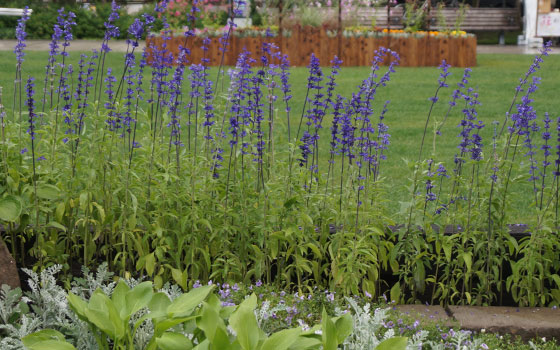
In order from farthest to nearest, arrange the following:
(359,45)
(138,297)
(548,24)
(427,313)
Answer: (548,24), (359,45), (427,313), (138,297)

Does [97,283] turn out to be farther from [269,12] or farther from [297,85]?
[269,12]

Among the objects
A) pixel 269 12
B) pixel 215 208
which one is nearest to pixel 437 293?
pixel 215 208

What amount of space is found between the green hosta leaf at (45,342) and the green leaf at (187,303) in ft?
1.14

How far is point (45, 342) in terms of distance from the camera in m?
2.55

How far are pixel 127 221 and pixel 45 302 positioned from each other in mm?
893

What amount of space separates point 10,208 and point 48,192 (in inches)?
14.9

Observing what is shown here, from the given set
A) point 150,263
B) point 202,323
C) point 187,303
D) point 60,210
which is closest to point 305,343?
Answer: point 202,323

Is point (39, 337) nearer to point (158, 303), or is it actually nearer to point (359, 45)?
point (158, 303)

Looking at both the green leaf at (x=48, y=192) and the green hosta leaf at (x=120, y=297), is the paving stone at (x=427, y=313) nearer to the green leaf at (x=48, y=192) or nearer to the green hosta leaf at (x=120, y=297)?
the green hosta leaf at (x=120, y=297)

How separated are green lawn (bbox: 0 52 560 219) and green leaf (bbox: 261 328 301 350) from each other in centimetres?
399

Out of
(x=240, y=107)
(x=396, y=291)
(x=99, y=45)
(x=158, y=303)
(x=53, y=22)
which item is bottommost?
(x=396, y=291)

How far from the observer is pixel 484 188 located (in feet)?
14.1

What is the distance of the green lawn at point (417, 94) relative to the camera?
8.29m

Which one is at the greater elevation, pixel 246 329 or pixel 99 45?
pixel 99 45
